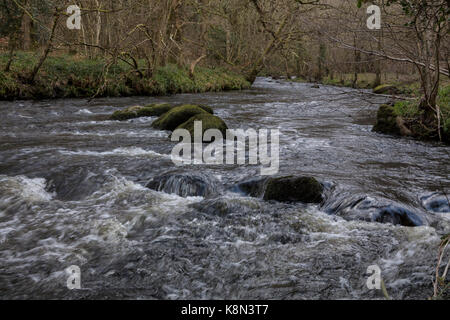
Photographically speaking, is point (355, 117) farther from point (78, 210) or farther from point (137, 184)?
point (78, 210)

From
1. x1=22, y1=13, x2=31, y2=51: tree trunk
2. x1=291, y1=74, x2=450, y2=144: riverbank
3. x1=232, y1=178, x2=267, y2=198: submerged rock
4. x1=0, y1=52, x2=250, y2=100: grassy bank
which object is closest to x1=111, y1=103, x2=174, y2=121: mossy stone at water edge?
x1=0, y1=52, x2=250, y2=100: grassy bank

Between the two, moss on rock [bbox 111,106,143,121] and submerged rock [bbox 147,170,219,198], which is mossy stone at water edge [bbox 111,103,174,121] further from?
submerged rock [bbox 147,170,219,198]

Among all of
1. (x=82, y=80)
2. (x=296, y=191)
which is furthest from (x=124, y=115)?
(x=296, y=191)

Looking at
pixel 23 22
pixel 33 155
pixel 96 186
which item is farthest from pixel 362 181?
pixel 23 22

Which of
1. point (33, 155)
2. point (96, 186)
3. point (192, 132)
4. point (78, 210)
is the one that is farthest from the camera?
point (192, 132)

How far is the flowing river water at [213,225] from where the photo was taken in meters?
3.36

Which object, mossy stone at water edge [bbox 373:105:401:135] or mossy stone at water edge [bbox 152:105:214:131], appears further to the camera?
mossy stone at water edge [bbox 152:105:214:131]

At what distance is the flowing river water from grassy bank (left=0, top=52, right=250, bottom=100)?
7004 mm

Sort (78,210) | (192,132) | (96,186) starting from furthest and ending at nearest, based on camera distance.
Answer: (192,132) → (96,186) → (78,210)

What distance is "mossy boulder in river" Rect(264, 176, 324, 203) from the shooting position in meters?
5.31

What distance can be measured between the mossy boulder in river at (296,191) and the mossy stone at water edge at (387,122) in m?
5.26
